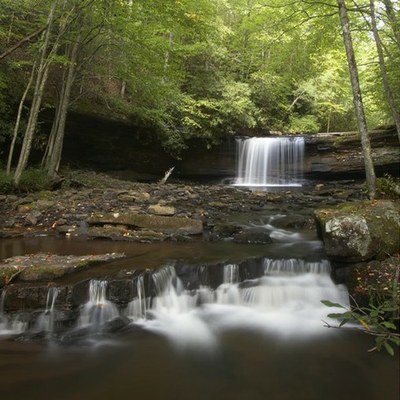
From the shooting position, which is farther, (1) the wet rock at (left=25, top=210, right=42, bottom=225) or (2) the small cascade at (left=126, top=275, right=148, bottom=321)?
(1) the wet rock at (left=25, top=210, right=42, bottom=225)

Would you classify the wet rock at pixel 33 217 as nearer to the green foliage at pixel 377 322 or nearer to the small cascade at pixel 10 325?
the small cascade at pixel 10 325

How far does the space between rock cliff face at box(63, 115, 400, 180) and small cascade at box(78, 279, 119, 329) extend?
10.8m

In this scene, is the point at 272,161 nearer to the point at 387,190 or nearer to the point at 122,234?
the point at 387,190

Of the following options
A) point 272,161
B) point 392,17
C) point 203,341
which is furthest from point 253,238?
point 272,161

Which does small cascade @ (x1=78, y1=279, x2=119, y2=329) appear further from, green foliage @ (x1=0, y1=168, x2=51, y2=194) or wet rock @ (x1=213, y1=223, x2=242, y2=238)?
green foliage @ (x1=0, y1=168, x2=51, y2=194)

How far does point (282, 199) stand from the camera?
1307 cm

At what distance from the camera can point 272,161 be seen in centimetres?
1823

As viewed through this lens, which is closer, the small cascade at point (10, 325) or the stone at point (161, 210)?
the small cascade at point (10, 325)

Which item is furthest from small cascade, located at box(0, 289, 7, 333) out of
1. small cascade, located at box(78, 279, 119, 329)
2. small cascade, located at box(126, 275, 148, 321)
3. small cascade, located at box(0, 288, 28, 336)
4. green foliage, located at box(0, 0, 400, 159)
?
green foliage, located at box(0, 0, 400, 159)

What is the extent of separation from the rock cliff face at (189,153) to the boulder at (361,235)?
38.4 ft

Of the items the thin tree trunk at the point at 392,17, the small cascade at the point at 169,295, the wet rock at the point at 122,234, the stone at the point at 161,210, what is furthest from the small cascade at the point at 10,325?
the thin tree trunk at the point at 392,17

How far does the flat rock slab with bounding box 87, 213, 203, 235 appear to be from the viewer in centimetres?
854

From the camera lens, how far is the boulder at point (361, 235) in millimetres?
5352

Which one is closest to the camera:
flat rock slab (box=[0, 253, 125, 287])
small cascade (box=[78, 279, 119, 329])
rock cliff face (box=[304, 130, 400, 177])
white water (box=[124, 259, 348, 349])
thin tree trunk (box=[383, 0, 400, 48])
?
small cascade (box=[78, 279, 119, 329])
